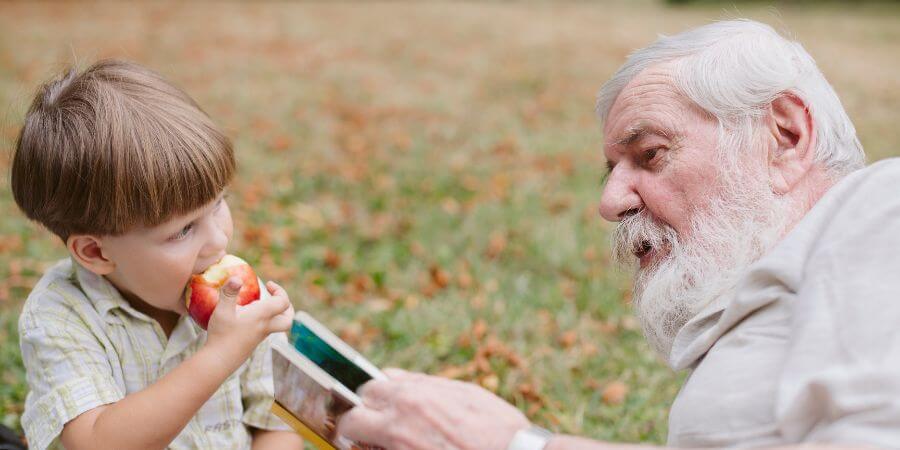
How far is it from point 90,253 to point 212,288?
0.35 metres

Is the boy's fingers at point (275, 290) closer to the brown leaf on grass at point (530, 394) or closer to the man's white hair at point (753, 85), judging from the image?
the man's white hair at point (753, 85)

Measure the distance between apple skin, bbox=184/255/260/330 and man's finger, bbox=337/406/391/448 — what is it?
0.53 meters

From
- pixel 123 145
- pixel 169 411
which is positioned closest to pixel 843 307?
pixel 169 411

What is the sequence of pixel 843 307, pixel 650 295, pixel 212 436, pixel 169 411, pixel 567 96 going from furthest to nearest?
pixel 567 96 < pixel 212 436 < pixel 650 295 < pixel 169 411 < pixel 843 307

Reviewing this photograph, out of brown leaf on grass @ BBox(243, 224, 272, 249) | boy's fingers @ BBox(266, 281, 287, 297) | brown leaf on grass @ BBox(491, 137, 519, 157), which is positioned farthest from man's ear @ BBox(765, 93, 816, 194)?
brown leaf on grass @ BBox(491, 137, 519, 157)

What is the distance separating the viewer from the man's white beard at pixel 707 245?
215 centimetres

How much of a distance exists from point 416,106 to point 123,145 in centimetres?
725

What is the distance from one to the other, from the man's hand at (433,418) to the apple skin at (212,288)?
535mm

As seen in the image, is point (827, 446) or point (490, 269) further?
point (490, 269)

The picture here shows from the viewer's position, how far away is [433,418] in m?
1.84

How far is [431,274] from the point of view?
5016 millimetres

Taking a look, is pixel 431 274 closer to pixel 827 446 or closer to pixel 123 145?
pixel 123 145

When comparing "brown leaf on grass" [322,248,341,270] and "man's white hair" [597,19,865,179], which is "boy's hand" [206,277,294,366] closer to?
"man's white hair" [597,19,865,179]

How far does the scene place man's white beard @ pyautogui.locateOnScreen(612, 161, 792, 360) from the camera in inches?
→ 84.5
